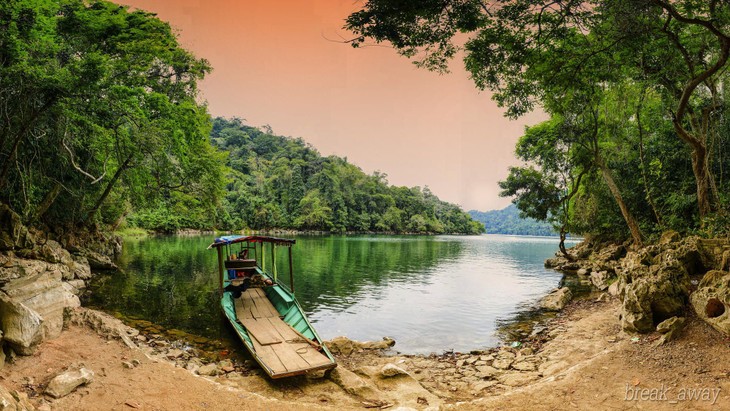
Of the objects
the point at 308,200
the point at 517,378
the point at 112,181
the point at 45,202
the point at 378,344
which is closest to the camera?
the point at 517,378

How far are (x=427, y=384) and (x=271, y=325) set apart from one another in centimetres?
466

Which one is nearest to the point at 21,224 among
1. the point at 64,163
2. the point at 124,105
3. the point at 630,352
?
the point at 64,163

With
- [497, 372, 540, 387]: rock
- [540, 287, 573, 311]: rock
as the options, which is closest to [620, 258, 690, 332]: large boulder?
[497, 372, 540, 387]: rock

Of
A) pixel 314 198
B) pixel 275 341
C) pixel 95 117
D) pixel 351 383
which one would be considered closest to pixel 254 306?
pixel 275 341

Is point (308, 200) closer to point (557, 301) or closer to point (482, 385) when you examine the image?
point (557, 301)

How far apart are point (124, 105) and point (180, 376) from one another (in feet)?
30.6

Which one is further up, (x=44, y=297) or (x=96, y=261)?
(x=44, y=297)

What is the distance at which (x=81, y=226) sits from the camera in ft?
76.8

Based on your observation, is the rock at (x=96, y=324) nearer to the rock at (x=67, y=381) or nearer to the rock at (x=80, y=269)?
the rock at (x=67, y=381)

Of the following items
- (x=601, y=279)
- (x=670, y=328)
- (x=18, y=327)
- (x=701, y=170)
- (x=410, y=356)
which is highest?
(x=701, y=170)

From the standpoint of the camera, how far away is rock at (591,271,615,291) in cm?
1819

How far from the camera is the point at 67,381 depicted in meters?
5.54

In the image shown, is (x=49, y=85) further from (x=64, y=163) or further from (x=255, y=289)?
(x=255, y=289)

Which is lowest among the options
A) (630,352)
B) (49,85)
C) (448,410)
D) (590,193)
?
(448,410)
